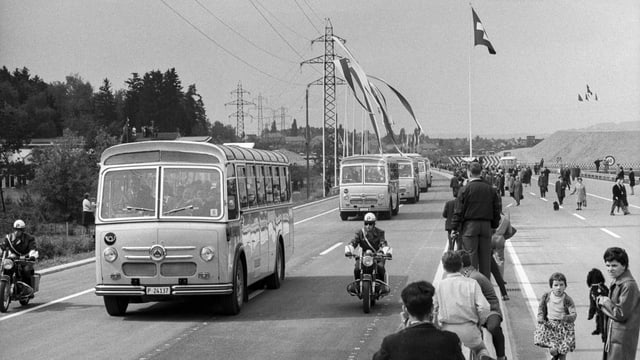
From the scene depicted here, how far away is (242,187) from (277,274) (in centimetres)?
327

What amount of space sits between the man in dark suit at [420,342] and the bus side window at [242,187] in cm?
1049

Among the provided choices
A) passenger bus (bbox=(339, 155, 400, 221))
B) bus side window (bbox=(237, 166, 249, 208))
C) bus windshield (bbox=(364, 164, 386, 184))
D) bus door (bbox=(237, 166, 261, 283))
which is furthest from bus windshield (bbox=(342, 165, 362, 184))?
bus side window (bbox=(237, 166, 249, 208))

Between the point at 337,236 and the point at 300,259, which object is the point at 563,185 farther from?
the point at 300,259

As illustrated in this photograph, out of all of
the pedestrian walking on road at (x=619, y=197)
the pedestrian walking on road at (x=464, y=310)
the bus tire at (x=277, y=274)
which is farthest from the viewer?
the pedestrian walking on road at (x=619, y=197)

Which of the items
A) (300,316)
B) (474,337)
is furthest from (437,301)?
(300,316)

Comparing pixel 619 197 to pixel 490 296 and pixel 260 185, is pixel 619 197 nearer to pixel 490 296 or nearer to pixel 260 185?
pixel 260 185

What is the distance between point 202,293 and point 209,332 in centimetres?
133

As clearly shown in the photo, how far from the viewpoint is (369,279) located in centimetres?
1579

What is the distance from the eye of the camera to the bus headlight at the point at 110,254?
15398mm

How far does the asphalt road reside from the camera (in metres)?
12.5

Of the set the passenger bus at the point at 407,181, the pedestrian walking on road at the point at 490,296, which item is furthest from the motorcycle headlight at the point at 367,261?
the passenger bus at the point at 407,181

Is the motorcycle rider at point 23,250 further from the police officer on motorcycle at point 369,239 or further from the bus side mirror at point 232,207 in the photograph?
the police officer on motorcycle at point 369,239

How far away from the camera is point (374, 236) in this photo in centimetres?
1609

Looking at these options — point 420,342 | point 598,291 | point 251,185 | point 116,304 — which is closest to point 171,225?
point 116,304
